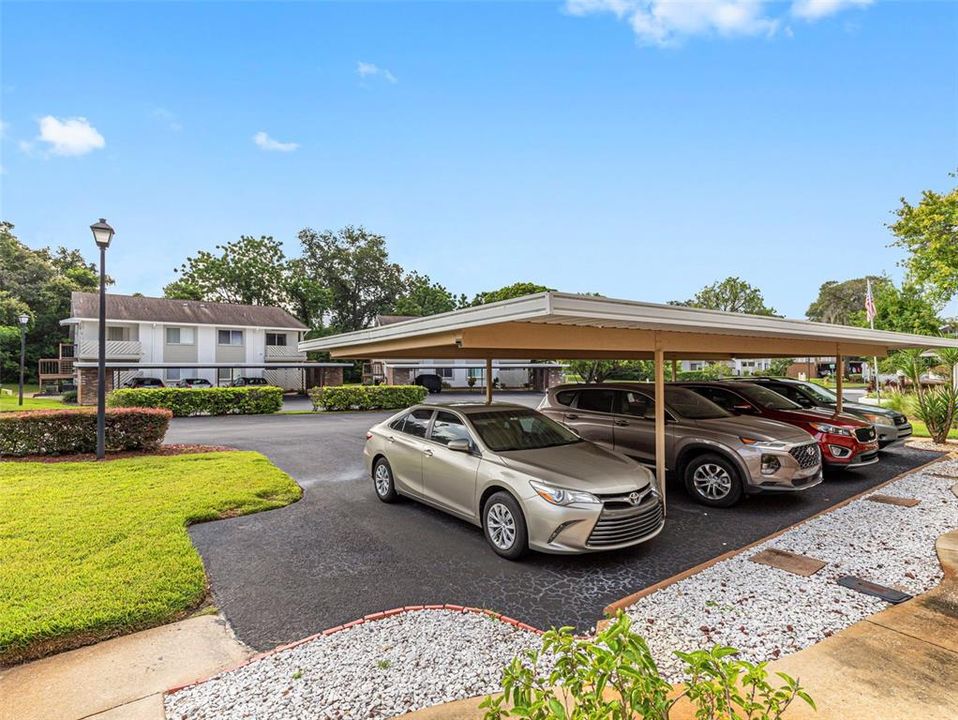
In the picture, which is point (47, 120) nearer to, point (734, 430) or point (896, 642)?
point (734, 430)

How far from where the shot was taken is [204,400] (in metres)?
17.1

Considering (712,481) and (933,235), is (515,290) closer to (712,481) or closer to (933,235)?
(933,235)

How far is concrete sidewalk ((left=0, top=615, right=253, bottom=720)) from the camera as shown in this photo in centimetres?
250

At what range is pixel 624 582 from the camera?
13.2 feet

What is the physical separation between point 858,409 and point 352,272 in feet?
134

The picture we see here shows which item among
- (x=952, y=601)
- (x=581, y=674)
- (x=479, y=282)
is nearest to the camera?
(x=581, y=674)

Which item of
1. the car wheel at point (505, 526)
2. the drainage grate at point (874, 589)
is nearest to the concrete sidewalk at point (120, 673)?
the car wheel at point (505, 526)

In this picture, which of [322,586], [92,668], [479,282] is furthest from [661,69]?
[479,282]

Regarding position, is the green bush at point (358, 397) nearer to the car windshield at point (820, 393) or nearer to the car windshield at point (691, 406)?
the car windshield at point (691, 406)

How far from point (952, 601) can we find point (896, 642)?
108 centimetres

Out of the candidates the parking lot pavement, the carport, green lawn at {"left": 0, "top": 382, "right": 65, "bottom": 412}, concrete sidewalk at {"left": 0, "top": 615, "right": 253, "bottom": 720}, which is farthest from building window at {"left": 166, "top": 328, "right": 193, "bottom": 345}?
concrete sidewalk at {"left": 0, "top": 615, "right": 253, "bottom": 720}

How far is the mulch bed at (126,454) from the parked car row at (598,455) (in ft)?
17.9

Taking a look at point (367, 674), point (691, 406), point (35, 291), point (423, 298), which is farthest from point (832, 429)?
point (35, 291)

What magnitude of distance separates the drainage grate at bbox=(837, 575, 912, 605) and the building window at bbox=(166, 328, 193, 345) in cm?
3296
